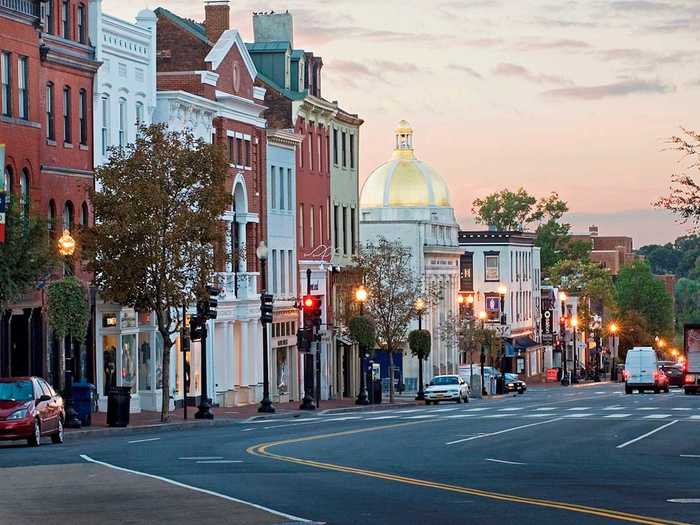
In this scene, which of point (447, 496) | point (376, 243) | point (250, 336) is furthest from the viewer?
point (376, 243)

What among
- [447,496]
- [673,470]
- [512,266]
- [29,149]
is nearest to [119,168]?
[29,149]

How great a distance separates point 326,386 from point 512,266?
53331mm

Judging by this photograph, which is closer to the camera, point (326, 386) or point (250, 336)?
point (250, 336)

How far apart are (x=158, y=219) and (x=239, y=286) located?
2143 cm

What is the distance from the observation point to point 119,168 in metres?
52.4

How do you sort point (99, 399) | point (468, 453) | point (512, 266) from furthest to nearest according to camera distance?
point (512, 266) < point (99, 399) < point (468, 453)

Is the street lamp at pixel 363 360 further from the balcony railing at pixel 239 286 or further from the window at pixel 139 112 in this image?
the window at pixel 139 112

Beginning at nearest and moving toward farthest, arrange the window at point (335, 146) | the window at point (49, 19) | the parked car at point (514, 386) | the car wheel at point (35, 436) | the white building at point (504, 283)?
1. the car wheel at point (35, 436)
2. the window at point (49, 19)
3. the window at point (335, 146)
4. the parked car at point (514, 386)
5. the white building at point (504, 283)

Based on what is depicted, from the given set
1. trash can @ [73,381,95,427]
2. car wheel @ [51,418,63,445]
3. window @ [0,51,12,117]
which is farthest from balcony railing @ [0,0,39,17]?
car wheel @ [51,418,63,445]

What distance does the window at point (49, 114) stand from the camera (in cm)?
5609

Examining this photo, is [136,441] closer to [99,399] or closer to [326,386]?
[99,399]

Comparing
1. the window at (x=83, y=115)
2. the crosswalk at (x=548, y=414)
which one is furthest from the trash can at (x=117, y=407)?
the window at (x=83, y=115)

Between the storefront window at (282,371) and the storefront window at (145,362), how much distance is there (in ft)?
55.1

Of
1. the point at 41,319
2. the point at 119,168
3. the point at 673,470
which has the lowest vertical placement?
the point at 673,470
